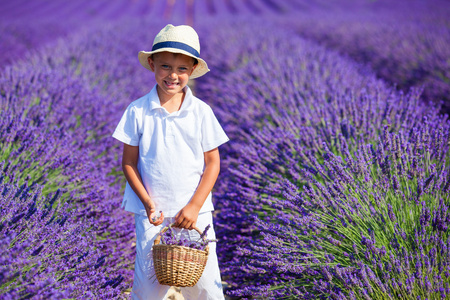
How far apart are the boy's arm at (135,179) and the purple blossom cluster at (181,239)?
6 cm

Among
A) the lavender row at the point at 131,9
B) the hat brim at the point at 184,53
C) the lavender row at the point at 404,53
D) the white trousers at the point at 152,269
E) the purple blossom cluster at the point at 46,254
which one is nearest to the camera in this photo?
the purple blossom cluster at the point at 46,254

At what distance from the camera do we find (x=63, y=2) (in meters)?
21.9

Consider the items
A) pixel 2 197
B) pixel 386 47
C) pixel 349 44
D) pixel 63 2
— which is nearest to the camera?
pixel 2 197

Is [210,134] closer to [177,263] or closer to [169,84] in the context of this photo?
[169,84]

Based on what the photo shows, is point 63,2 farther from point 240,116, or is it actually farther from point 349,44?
point 240,116

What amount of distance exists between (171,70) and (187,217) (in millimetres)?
586

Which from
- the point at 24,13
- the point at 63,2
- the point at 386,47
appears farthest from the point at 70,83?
the point at 63,2

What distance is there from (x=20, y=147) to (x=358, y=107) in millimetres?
2026

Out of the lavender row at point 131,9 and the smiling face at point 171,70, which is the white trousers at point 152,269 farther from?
the lavender row at point 131,9

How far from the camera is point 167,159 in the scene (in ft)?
5.19

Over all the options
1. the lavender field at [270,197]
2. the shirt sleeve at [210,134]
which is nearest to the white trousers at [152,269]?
the lavender field at [270,197]

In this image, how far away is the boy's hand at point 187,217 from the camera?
1.53 metres

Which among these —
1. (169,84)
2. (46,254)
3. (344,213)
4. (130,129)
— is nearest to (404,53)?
(344,213)

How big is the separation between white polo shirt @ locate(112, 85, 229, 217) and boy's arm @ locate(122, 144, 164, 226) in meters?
0.03
